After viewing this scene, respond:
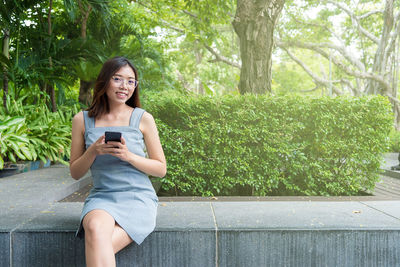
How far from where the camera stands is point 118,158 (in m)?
2.46

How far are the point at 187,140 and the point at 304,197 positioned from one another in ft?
5.08

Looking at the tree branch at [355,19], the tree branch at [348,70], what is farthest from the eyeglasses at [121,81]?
the tree branch at [355,19]

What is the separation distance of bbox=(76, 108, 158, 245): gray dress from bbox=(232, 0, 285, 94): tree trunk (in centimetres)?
364

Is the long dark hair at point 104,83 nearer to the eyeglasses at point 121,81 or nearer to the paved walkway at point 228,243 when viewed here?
the eyeglasses at point 121,81

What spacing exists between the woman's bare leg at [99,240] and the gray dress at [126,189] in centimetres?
13

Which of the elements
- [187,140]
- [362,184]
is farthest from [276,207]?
[362,184]

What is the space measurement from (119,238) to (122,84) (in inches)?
39.7

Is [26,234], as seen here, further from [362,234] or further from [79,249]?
[362,234]

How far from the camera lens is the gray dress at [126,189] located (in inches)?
91.6

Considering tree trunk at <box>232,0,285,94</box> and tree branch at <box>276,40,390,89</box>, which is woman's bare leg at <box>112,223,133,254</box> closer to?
tree trunk at <box>232,0,285,94</box>

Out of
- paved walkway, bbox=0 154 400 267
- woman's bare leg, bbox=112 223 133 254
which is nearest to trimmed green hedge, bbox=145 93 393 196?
paved walkway, bbox=0 154 400 267

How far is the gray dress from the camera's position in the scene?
2.33 metres

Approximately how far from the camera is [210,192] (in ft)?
14.5

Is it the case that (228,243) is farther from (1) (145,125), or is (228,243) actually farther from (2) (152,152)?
(1) (145,125)
